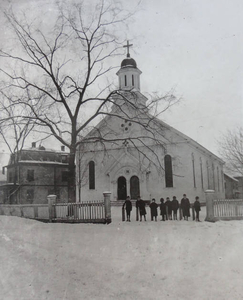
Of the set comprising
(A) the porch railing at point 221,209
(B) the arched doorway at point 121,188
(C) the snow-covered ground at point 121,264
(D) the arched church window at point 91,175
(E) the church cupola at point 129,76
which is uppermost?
(E) the church cupola at point 129,76

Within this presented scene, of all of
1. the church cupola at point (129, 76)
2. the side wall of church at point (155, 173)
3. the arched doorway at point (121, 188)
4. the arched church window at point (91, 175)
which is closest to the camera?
the side wall of church at point (155, 173)

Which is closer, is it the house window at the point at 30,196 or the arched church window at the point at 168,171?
the arched church window at the point at 168,171

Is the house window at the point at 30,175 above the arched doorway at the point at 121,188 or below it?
above

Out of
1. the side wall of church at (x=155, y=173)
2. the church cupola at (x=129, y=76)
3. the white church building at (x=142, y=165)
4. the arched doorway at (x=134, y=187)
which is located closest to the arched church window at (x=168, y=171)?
the white church building at (x=142, y=165)

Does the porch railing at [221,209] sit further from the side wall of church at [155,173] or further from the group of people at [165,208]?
the side wall of church at [155,173]

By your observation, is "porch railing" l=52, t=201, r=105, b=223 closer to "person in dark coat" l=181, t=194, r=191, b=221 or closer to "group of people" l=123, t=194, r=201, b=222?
"group of people" l=123, t=194, r=201, b=222

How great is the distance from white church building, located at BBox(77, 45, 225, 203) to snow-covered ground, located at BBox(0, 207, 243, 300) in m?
10.2

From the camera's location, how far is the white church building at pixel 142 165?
20188 mm

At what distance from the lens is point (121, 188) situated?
71.9ft

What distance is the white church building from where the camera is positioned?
66.2 ft

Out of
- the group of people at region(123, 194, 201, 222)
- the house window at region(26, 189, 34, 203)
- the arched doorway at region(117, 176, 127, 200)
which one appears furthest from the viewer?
the house window at region(26, 189, 34, 203)

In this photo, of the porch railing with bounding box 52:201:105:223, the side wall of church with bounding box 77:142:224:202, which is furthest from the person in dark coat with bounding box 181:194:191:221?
the side wall of church with bounding box 77:142:224:202

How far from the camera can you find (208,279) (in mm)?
5836

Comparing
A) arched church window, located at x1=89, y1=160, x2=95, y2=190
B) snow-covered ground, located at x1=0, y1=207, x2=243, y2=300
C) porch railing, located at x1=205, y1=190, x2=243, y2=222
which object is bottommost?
snow-covered ground, located at x1=0, y1=207, x2=243, y2=300
